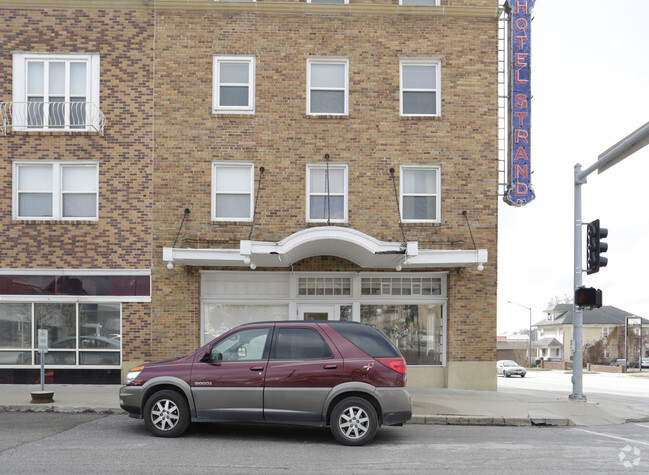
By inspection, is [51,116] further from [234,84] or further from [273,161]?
[273,161]

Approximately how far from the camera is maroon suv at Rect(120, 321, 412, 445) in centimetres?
958

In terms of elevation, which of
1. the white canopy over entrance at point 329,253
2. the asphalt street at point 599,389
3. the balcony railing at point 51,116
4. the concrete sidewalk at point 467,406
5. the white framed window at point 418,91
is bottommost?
the asphalt street at point 599,389

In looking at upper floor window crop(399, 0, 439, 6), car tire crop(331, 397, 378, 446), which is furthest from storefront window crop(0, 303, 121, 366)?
upper floor window crop(399, 0, 439, 6)

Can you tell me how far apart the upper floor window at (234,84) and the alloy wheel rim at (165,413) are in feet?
30.0

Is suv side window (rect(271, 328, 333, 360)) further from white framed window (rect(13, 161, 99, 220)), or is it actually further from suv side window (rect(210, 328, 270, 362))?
white framed window (rect(13, 161, 99, 220))

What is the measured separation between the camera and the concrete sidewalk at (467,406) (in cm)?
1240

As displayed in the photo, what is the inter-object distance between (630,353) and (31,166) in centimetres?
7985

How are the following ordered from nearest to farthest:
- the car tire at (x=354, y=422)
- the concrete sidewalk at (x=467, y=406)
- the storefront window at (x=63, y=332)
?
the car tire at (x=354, y=422), the concrete sidewalk at (x=467, y=406), the storefront window at (x=63, y=332)

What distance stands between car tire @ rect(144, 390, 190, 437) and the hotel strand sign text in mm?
10742

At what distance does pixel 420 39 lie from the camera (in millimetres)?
17141

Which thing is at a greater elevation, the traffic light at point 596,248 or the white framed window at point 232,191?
the white framed window at point 232,191

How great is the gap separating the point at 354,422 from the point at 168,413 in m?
2.77

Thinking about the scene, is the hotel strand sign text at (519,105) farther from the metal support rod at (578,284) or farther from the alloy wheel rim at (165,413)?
the alloy wheel rim at (165,413)

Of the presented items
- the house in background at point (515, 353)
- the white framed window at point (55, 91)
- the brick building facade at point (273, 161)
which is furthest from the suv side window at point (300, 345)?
the house in background at point (515, 353)
